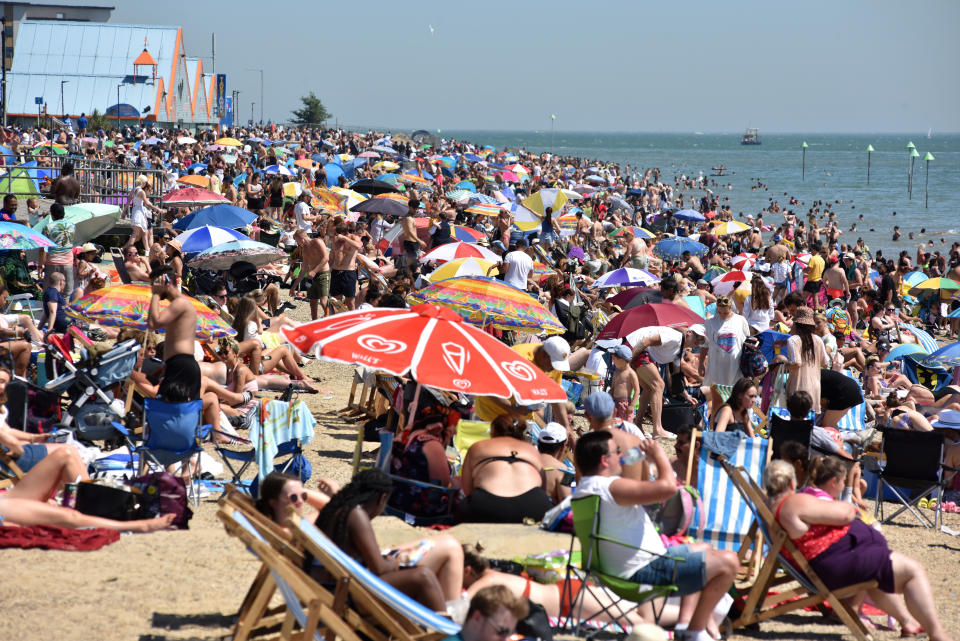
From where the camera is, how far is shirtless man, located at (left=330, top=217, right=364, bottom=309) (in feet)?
40.4

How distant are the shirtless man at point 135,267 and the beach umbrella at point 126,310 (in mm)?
3301

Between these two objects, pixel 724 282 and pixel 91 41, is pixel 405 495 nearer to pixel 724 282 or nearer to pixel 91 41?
pixel 724 282

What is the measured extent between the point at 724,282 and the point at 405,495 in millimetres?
10140

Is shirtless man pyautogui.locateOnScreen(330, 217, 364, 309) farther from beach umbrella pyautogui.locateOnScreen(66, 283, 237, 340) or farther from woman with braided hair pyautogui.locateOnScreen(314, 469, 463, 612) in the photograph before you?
woman with braided hair pyautogui.locateOnScreen(314, 469, 463, 612)

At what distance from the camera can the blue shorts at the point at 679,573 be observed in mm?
4461

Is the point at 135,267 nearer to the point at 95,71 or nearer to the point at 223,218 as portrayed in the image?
the point at 223,218

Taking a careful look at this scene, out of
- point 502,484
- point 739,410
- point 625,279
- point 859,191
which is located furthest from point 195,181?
point 859,191

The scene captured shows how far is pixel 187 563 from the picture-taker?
16.7ft

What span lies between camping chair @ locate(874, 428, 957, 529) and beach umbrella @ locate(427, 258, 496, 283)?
215 inches

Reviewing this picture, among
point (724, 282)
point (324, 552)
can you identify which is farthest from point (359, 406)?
point (724, 282)

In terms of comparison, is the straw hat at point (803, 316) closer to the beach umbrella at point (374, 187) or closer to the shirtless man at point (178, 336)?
the shirtless man at point (178, 336)

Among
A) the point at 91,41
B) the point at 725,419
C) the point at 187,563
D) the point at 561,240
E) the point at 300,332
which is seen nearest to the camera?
the point at 187,563

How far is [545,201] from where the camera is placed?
773 inches

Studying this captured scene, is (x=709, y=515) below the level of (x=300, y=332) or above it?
below
